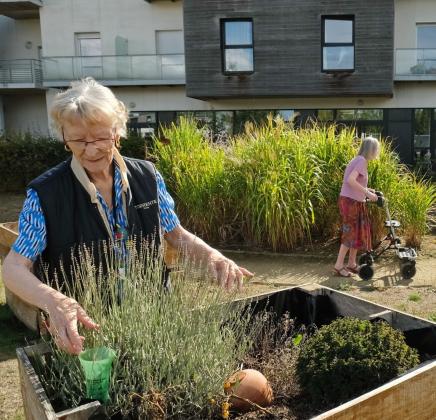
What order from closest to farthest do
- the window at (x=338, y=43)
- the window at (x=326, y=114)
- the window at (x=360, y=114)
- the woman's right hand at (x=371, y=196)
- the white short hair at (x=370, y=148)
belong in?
the white short hair at (x=370, y=148), the woman's right hand at (x=371, y=196), the window at (x=338, y=43), the window at (x=360, y=114), the window at (x=326, y=114)

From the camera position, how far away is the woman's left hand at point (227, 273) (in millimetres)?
2299

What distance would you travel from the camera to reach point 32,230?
7.29 ft

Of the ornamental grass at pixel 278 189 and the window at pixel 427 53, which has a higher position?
the window at pixel 427 53

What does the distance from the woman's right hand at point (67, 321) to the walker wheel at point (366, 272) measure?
5.36 meters

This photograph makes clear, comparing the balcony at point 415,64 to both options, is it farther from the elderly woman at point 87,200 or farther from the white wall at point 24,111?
the elderly woman at point 87,200

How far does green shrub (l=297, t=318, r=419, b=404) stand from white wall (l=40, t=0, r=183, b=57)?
23.1m

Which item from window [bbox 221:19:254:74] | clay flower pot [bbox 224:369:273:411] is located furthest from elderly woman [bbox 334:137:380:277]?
window [bbox 221:19:254:74]

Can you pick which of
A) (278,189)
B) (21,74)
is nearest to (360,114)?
(21,74)

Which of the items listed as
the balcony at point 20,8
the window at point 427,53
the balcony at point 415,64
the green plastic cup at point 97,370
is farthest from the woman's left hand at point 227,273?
the balcony at point 20,8

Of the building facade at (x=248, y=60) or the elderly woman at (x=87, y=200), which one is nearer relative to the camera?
the elderly woman at (x=87, y=200)

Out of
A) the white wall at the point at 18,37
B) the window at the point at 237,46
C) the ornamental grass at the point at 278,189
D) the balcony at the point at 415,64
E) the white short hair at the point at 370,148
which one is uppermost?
the white wall at the point at 18,37

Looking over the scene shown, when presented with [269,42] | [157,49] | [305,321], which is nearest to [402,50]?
[269,42]

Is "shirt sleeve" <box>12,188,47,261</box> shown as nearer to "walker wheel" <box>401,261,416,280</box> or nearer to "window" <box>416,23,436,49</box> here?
"walker wheel" <box>401,261,416,280</box>

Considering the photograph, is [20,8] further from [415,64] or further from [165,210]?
[165,210]
